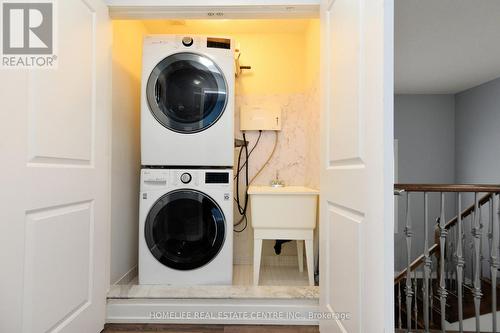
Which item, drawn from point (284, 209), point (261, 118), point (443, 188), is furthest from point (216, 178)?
point (443, 188)

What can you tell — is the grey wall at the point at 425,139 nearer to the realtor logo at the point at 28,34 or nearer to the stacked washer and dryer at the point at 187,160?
the stacked washer and dryer at the point at 187,160

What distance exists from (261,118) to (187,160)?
94 cm

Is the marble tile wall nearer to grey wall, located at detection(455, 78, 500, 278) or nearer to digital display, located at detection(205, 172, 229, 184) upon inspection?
digital display, located at detection(205, 172, 229, 184)

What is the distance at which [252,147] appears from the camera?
9.04ft

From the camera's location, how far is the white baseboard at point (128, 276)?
2020 mm

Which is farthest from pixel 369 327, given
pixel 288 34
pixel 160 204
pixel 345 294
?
pixel 288 34

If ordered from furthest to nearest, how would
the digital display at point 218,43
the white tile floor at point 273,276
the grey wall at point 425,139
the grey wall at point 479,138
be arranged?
the grey wall at point 425,139 → the grey wall at point 479,138 → the white tile floor at point 273,276 → the digital display at point 218,43

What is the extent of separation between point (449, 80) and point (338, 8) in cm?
423

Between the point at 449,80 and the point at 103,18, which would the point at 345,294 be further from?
the point at 449,80

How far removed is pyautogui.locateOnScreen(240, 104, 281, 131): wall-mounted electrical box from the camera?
269 cm

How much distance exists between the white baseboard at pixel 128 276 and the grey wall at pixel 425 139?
15.4 feet

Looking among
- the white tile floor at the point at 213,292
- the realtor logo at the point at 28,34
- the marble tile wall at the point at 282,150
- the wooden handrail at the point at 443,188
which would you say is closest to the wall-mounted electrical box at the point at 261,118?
the marble tile wall at the point at 282,150

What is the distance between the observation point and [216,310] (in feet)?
5.77

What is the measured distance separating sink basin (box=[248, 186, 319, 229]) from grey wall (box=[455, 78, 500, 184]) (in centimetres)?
384
